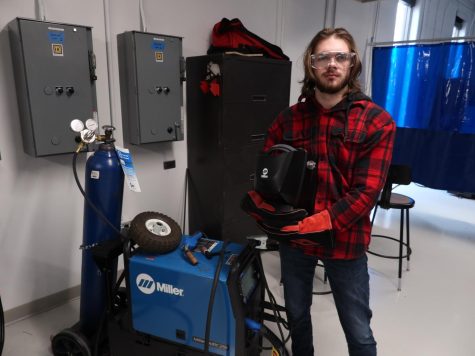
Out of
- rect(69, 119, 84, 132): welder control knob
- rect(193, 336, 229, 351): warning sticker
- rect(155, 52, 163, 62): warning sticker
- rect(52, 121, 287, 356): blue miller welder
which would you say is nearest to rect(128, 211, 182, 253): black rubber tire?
rect(52, 121, 287, 356): blue miller welder

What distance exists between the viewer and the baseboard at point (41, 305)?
191cm

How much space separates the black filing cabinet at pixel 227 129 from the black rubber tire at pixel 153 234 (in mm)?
978

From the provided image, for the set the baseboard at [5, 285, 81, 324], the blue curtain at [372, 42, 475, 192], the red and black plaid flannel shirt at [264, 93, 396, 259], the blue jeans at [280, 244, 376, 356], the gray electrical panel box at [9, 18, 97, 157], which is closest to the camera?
the red and black plaid flannel shirt at [264, 93, 396, 259]

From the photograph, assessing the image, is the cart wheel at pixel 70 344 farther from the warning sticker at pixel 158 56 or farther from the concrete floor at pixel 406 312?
the warning sticker at pixel 158 56

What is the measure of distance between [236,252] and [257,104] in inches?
54.0

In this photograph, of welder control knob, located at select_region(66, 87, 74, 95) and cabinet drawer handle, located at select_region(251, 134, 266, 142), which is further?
cabinet drawer handle, located at select_region(251, 134, 266, 142)

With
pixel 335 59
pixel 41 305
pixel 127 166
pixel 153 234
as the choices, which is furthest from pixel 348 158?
pixel 41 305

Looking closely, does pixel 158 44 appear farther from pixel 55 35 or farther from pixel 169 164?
pixel 169 164

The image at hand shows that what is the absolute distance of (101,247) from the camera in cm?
146

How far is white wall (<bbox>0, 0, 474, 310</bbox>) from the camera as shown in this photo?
1.76 m

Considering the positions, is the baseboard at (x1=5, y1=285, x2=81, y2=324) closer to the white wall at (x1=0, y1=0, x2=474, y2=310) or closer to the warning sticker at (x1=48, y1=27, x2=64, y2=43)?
the white wall at (x1=0, y1=0, x2=474, y2=310)

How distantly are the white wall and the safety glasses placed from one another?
1338mm

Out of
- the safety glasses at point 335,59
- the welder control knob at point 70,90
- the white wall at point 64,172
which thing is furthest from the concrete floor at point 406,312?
the safety glasses at point 335,59

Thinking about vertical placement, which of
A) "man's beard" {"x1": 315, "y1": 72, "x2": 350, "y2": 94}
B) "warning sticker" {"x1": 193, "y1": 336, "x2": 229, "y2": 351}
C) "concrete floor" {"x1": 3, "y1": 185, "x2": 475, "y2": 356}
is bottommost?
"concrete floor" {"x1": 3, "y1": 185, "x2": 475, "y2": 356}
